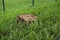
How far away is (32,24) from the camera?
5848 mm

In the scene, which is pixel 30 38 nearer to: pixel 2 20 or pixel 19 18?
pixel 19 18

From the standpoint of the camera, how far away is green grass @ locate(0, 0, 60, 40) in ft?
17.4

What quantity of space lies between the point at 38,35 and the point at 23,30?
55 centimetres

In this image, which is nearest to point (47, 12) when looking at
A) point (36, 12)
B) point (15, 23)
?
point (36, 12)

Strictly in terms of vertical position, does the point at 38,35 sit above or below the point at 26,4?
below

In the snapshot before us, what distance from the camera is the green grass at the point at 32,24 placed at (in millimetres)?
5309

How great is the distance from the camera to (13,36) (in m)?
5.26

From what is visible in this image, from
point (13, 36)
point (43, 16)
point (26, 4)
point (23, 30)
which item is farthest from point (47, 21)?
point (26, 4)

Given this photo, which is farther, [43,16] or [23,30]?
[43,16]

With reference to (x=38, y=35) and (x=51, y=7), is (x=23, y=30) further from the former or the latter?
(x=51, y=7)

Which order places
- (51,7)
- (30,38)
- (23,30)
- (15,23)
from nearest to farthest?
(30,38) → (23,30) → (15,23) → (51,7)

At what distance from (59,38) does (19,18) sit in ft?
4.91

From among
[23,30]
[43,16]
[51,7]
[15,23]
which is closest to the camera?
[23,30]

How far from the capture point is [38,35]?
5.30 meters
